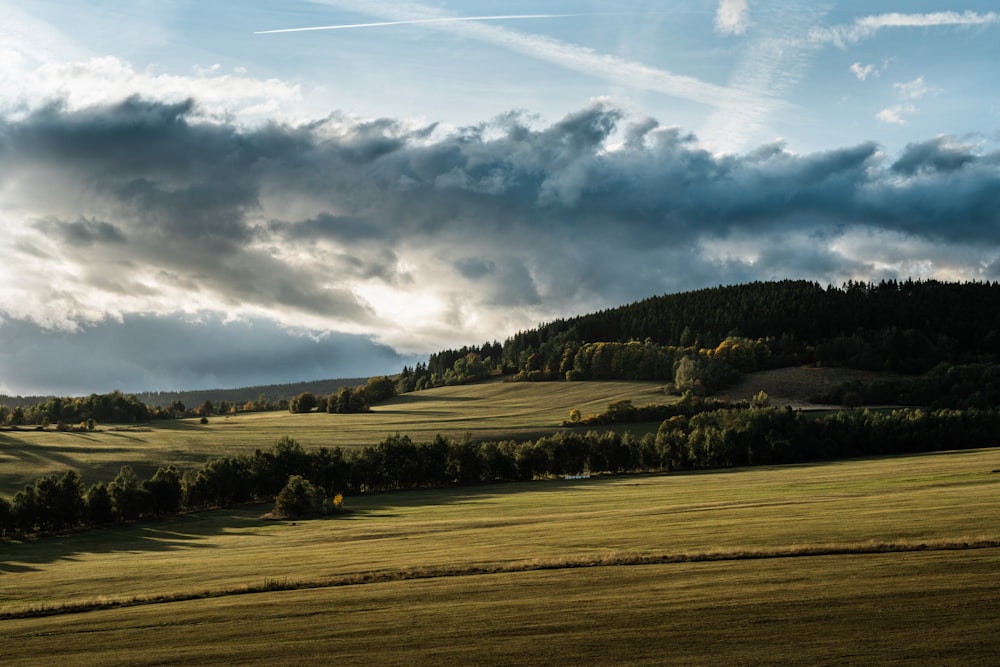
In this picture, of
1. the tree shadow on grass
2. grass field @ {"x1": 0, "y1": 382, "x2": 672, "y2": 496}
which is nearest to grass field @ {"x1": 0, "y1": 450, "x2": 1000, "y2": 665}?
the tree shadow on grass

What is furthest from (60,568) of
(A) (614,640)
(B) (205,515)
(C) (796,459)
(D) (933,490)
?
(C) (796,459)

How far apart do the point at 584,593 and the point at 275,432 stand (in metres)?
135

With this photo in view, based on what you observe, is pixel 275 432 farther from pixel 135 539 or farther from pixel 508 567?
pixel 508 567

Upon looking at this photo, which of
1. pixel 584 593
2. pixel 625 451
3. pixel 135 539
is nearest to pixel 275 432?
pixel 625 451

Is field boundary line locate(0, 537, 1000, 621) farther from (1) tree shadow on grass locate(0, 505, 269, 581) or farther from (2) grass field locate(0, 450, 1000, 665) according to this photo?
(1) tree shadow on grass locate(0, 505, 269, 581)

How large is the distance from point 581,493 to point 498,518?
78.5 ft

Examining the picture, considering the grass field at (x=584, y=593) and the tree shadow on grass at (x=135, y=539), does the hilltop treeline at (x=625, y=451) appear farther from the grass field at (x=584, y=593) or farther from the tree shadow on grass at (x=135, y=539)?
the grass field at (x=584, y=593)

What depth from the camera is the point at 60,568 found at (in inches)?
2226

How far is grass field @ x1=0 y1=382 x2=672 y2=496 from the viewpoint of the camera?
116875 millimetres

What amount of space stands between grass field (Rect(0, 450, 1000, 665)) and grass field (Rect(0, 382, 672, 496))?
58.2m

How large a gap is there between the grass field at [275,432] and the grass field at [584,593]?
2293 inches

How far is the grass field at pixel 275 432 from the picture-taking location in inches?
4601

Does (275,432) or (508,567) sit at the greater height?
(275,432)

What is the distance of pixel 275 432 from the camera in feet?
519
